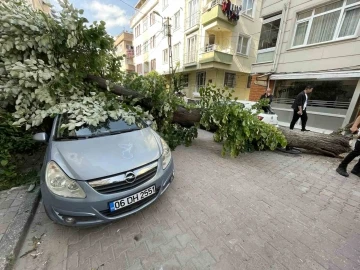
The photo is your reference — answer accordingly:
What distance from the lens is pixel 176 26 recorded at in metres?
16.2

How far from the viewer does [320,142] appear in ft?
14.0

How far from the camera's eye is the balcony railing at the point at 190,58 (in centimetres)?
1440

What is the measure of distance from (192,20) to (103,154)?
16.0 meters

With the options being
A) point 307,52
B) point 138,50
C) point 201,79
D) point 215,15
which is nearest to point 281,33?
point 307,52

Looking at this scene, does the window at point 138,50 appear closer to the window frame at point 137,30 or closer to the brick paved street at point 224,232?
the window frame at point 137,30

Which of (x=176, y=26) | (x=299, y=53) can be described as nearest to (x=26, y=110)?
(x=299, y=53)

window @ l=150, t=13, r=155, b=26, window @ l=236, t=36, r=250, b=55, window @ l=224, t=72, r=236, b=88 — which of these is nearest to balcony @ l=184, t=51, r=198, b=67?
window @ l=224, t=72, r=236, b=88

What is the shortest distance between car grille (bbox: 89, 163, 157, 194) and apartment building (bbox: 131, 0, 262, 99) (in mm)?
10164

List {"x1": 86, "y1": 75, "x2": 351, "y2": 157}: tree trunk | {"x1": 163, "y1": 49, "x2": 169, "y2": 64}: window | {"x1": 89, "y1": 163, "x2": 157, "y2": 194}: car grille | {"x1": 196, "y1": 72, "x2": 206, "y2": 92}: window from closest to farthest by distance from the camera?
{"x1": 89, "y1": 163, "x2": 157, "y2": 194}: car grille < {"x1": 86, "y1": 75, "x2": 351, "y2": 157}: tree trunk < {"x1": 196, "y1": 72, "x2": 206, "y2": 92}: window < {"x1": 163, "y1": 49, "x2": 169, "y2": 64}: window

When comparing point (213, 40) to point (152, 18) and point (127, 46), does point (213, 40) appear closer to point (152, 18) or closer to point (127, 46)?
point (152, 18)

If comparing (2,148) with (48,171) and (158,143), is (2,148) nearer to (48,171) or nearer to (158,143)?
(48,171)

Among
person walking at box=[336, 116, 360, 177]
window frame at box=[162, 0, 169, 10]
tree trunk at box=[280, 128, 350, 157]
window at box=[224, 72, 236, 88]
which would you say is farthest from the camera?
window frame at box=[162, 0, 169, 10]

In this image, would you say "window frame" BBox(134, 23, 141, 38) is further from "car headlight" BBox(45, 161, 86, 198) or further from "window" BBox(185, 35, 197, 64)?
"car headlight" BBox(45, 161, 86, 198)

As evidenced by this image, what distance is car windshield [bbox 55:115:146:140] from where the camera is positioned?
228 cm
